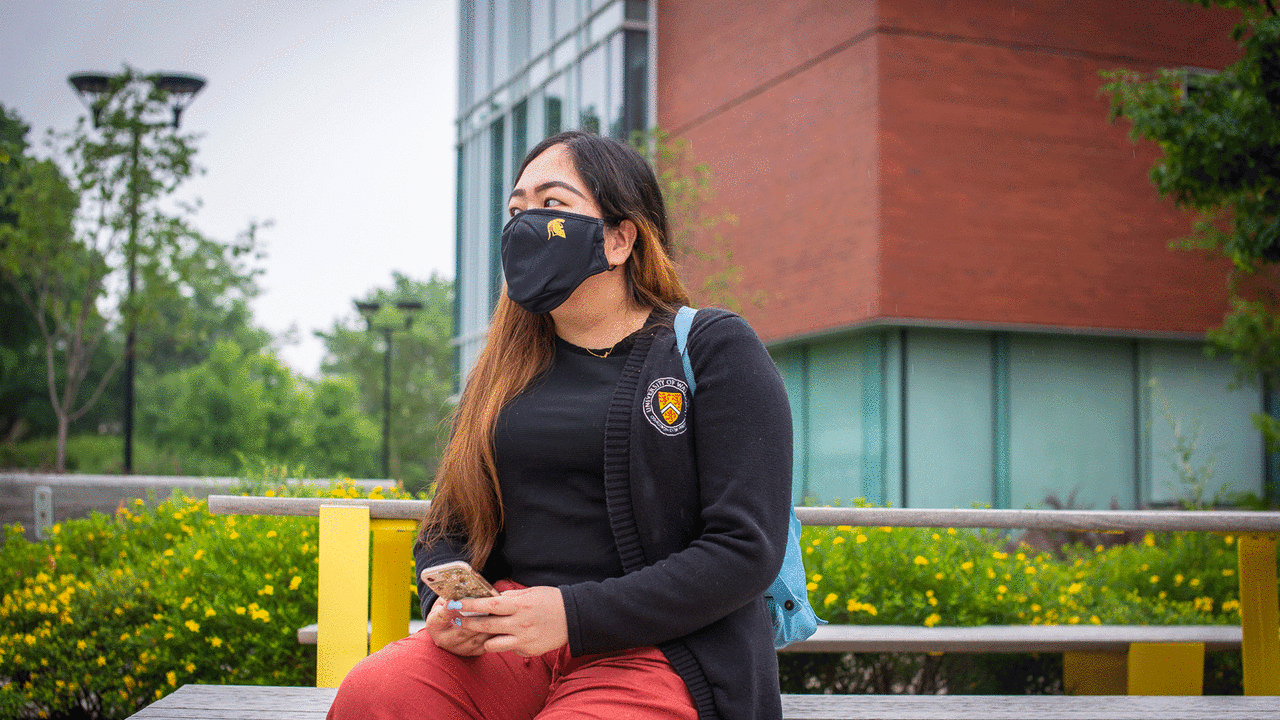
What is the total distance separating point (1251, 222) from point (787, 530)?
27.0ft

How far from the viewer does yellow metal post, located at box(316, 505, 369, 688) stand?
10.1 feet

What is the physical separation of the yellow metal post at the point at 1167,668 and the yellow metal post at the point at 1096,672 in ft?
1.02

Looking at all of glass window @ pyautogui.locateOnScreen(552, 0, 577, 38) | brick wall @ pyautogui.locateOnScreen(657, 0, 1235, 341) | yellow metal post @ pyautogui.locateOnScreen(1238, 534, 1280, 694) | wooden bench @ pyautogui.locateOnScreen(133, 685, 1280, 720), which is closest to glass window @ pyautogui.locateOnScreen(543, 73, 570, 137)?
glass window @ pyautogui.locateOnScreen(552, 0, 577, 38)

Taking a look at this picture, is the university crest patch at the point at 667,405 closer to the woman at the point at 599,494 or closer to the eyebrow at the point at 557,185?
the woman at the point at 599,494

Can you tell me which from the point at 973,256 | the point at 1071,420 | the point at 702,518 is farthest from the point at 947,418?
the point at 702,518

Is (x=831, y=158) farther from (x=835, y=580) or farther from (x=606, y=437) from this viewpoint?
(x=606, y=437)

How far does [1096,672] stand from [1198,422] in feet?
47.8

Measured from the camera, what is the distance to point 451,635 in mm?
2057

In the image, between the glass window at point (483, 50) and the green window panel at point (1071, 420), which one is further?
the glass window at point (483, 50)

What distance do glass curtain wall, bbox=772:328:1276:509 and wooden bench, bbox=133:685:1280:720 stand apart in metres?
13.0

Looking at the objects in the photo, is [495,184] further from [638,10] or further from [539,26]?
[638,10]

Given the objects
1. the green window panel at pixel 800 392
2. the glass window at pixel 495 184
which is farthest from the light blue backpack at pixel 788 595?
the glass window at pixel 495 184

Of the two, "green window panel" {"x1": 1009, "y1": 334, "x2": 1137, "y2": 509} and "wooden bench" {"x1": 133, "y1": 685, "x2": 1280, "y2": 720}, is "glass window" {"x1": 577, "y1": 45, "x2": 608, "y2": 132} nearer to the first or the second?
"green window panel" {"x1": 1009, "y1": 334, "x2": 1137, "y2": 509}

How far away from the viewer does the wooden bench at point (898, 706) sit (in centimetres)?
281
